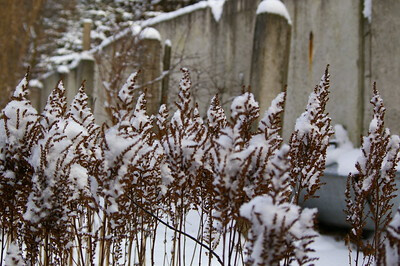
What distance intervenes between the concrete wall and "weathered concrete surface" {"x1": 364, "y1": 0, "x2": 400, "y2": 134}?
10 millimetres

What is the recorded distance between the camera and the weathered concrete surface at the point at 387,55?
5.20 meters

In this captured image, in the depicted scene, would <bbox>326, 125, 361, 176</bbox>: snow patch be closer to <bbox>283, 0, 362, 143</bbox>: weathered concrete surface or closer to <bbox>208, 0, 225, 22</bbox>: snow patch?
<bbox>283, 0, 362, 143</bbox>: weathered concrete surface

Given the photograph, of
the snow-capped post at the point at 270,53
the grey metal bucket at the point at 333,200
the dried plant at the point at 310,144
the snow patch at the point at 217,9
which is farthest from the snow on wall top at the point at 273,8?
the dried plant at the point at 310,144

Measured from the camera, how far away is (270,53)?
17.6 feet

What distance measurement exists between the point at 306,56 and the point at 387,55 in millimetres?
1515

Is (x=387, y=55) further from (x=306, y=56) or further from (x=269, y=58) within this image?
(x=306, y=56)

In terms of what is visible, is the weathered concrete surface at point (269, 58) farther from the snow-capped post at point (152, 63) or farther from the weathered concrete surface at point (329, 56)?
the snow-capped post at point (152, 63)

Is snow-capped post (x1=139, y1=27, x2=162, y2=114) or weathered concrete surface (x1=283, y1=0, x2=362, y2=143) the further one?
snow-capped post (x1=139, y1=27, x2=162, y2=114)

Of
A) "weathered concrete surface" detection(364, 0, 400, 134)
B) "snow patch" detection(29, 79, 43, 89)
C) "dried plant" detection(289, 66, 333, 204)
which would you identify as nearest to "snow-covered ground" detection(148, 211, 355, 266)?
"weathered concrete surface" detection(364, 0, 400, 134)

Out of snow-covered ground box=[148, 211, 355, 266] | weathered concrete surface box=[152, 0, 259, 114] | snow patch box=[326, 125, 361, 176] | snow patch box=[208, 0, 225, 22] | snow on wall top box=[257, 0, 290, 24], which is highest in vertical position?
snow patch box=[208, 0, 225, 22]

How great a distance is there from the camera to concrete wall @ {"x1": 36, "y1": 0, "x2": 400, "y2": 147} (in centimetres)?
532

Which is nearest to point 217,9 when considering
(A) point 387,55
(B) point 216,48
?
(B) point 216,48

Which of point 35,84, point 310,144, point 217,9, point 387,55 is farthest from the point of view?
point 35,84

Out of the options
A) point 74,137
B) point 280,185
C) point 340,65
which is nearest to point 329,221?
point 340,65
